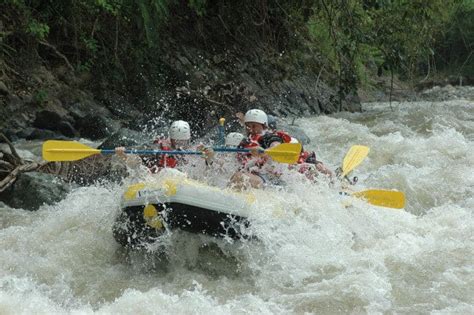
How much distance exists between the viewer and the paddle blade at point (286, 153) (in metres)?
5.66

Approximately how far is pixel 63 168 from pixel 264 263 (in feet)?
11.2

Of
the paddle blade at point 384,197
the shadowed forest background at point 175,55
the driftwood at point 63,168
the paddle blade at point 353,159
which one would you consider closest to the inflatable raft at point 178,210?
the paddle blade at point 384,197

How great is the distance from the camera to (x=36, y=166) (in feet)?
23.9

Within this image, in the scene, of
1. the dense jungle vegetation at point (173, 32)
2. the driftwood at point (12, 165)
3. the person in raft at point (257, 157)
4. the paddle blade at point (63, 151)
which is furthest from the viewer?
the dense jungle vegetation at point (173, 32)

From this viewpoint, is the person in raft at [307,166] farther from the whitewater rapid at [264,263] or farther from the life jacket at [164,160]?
the life jacket at [164,160]

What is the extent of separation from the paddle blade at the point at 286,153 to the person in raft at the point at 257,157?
4.5 inches

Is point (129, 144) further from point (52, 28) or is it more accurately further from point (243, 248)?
point (243, 248)

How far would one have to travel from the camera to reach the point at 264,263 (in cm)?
505

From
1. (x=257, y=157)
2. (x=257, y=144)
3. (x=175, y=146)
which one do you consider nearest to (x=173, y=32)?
(x=175, y=146)

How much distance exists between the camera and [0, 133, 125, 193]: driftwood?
7.10 metres

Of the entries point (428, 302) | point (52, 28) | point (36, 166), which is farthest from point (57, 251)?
point (52, 28)

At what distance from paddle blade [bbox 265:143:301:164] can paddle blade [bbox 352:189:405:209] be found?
3.00ft

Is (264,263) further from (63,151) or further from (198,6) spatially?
(198,6)

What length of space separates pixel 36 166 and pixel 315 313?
13.7ft
